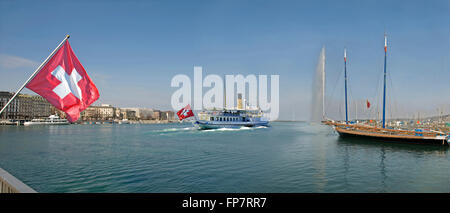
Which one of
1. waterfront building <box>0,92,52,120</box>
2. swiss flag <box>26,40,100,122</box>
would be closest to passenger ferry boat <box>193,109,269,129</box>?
swiss flag <box>26,40,100,122</box>

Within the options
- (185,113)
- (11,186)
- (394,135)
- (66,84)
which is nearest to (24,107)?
(185,113)

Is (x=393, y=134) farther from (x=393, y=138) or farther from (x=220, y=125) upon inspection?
(x=220, y=125)

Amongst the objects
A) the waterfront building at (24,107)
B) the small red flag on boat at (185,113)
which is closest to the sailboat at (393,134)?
the small red flag on boat at (185,113)

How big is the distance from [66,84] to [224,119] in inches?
2963

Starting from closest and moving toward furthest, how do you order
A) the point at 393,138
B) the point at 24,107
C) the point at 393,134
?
1. the point at 393,138
2. the point at 393,134
3. the point at 24,107

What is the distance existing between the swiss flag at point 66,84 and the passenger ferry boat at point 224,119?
2757 inches

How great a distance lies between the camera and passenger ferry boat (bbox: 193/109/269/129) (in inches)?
3155

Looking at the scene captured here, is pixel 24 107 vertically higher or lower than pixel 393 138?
higher

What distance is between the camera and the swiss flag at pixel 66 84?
8930 millimetres

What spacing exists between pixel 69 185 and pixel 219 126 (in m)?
68.1

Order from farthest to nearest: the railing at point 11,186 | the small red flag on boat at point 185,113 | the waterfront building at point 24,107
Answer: the waterfront building at point 24,107, the small red flag on boat at point 185,113, the railing at point 11,186

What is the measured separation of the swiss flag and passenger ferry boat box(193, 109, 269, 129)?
2757 inches

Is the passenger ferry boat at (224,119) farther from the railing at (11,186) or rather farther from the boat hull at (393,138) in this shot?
the railing at (11,186)

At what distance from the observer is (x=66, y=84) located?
924 centimetres
